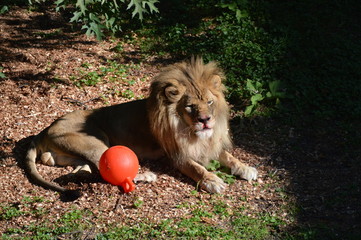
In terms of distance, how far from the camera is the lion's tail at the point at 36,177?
4.95 meters

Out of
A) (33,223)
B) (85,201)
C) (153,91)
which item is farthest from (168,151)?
(33,223)

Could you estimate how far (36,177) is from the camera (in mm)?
5273

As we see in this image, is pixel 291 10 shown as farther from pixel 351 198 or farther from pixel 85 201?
pixel 85 201

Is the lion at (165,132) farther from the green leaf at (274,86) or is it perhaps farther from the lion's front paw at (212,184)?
the green leaf at (274,86)

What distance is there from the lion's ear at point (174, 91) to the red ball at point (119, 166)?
2.49 feet

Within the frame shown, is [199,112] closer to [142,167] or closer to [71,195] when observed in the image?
[142,167]

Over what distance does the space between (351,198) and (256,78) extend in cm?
278

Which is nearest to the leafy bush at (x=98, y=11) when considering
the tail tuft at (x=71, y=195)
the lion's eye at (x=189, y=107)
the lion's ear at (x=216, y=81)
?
the lion's ear at (x=216, y=81)

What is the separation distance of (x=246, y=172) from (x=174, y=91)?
1.17 meters

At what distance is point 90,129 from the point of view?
575 centimetres

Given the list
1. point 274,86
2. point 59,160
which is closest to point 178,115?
point 59,160

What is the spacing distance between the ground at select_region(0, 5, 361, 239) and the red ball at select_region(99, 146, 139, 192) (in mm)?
176

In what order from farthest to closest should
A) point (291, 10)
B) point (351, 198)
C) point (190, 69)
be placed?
point (291, 10)
point (190, 69)
point (351, 198)

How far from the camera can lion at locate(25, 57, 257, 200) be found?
5266 mm
